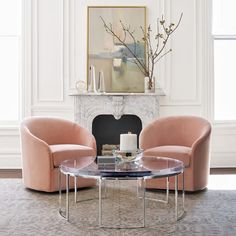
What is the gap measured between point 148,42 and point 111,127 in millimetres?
1314

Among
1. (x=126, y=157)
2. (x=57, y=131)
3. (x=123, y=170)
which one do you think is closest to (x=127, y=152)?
(x=126, y=157)

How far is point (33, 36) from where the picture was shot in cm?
575

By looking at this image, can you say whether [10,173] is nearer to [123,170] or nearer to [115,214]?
[115,214]

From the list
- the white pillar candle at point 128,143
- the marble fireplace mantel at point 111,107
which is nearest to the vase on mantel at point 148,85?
the marble fireplace mantel at point 111,107

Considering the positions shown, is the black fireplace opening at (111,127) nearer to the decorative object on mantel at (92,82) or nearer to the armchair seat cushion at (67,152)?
the decorative object on mantel at (92,82)

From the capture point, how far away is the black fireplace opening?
19.0ft

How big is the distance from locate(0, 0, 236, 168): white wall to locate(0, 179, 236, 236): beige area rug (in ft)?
5.98

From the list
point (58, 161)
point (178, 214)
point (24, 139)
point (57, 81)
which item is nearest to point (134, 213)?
point (178, 214)

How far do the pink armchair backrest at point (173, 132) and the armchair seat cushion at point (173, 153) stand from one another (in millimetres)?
270

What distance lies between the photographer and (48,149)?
3941mm

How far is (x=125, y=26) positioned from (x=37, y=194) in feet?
9.22

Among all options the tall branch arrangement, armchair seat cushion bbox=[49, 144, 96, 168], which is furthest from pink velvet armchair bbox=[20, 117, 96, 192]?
the tall branch arrangement

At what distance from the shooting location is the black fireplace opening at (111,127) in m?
5.80

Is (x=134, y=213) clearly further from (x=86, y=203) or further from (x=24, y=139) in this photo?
(x=24, y=139)
